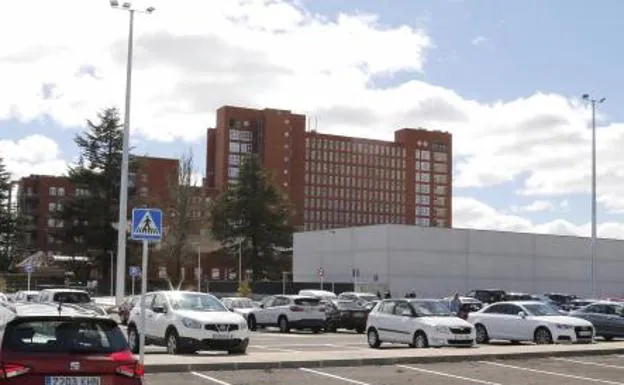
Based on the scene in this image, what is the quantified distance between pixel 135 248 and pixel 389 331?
248ft

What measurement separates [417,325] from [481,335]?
5.48 metres

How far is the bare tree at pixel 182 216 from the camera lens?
10012cm

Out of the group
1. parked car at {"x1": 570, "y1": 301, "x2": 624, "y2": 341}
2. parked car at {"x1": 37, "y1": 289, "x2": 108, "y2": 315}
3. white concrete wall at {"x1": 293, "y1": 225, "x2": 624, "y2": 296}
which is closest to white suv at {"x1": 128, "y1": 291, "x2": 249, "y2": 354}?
parked car at {"x1": 37, "y1": 289, "x2": 108, "y2": 315}

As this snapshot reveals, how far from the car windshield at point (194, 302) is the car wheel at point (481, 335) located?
10.3 meters

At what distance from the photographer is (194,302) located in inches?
859

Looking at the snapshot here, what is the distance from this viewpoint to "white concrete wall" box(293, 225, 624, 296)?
229 ft

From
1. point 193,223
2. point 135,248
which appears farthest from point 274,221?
point 135,248

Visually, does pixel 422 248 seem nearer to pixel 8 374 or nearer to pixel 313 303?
pixel 313 303

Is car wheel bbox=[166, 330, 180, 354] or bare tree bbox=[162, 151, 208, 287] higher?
bare tree bbox=[162, 151, 208, 287]

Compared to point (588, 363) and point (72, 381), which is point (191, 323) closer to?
point (588, 363)

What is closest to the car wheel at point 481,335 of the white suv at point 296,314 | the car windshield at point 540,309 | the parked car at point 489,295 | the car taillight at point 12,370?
the car windshield at point 540,309

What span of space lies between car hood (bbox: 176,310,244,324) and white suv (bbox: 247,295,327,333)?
43.9 feet

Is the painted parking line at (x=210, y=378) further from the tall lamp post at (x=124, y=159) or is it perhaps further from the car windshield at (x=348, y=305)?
the tall lamp post at (x=124, y=159)

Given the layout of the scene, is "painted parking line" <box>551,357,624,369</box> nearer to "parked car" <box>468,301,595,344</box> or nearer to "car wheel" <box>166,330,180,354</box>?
"parked car" <box>468,301,595,344</box>
